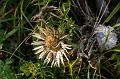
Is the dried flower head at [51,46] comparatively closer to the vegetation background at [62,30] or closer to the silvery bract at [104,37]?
the vegetation background at [62,30]

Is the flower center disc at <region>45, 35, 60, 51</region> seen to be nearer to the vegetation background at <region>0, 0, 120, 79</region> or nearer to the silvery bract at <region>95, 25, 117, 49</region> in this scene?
the vegetation background at <region>0, 0, 120, 79</region>

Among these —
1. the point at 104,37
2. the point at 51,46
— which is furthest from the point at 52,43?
the point at 104,37

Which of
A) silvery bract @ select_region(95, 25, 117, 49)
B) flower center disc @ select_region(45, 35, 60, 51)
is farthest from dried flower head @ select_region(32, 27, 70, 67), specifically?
silvery bract @ select_region(95, 25, 117, 49)

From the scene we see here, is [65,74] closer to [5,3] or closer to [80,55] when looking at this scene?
[80,55]

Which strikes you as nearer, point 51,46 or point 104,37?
point 51,46

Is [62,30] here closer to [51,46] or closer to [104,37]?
[51,46]

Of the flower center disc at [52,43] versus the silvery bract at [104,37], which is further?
the silvery bract at [104,37]

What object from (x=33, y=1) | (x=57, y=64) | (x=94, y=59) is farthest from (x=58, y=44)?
(x=33, y=1)

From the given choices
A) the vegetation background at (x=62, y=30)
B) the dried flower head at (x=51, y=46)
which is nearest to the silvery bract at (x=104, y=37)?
the vegetation background at (x=62, y=30)
